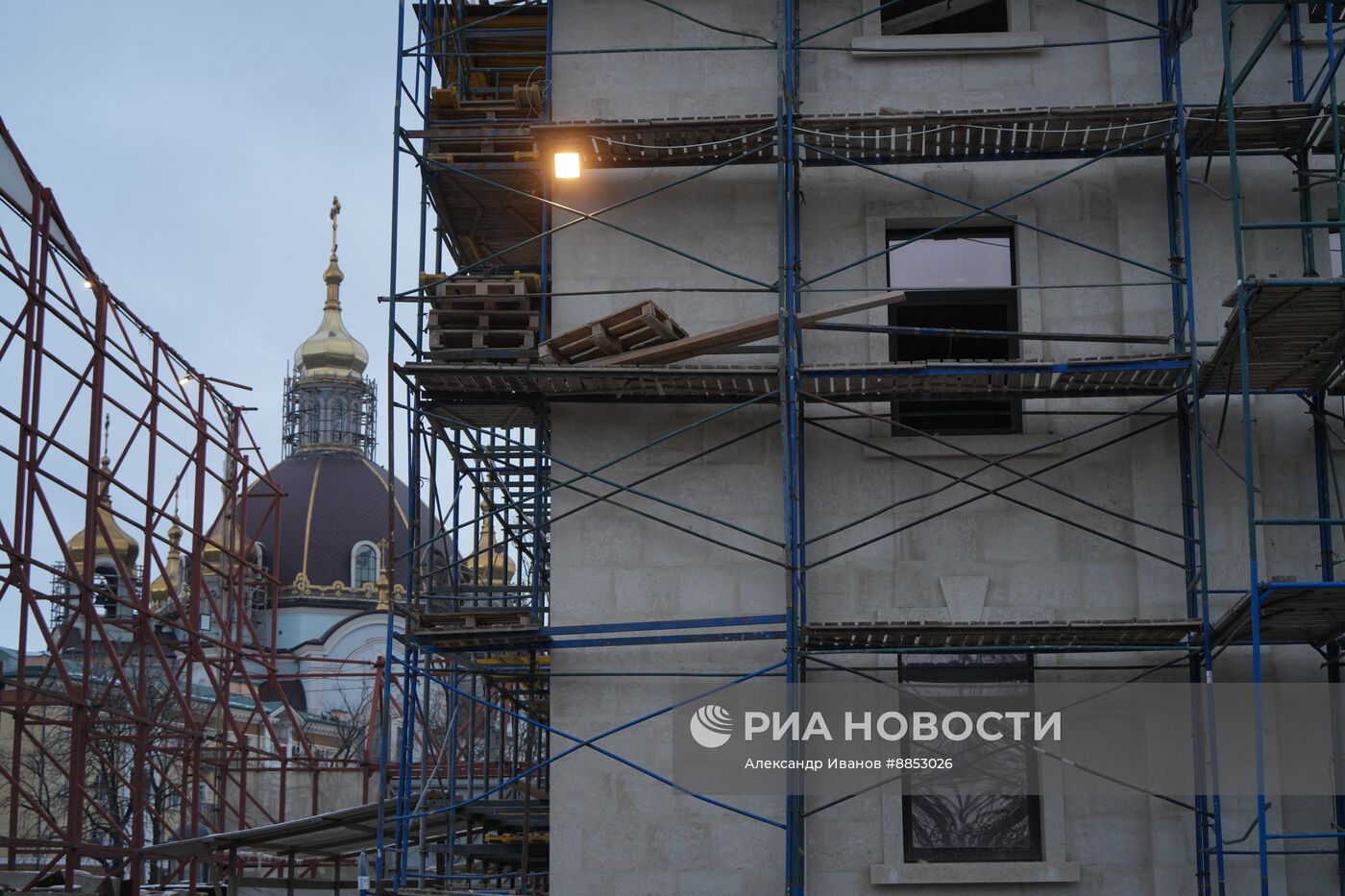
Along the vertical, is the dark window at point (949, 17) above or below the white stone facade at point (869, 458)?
above

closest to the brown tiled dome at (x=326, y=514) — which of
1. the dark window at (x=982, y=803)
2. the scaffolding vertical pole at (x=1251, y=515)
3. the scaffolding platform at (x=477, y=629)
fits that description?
the scaffolding platform at (x=477, y=629)

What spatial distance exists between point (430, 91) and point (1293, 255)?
29.6ft

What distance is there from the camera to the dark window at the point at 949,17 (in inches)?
763

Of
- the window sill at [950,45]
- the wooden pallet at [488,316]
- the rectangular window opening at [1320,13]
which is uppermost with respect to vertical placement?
the rectangular window opening at [1320,13]

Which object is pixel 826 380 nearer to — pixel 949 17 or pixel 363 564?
pixel 949 17

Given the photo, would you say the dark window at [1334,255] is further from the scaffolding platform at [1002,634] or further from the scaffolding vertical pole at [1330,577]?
the scaffolding platform at [1002,634]

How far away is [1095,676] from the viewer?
16.9 metres

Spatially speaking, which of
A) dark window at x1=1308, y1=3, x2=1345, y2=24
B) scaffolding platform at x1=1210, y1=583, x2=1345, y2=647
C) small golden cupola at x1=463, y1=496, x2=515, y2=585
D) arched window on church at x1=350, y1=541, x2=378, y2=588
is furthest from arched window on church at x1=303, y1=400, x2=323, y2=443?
scaffolding platform at x1=1210, y1=583, x2=1345, y2=647

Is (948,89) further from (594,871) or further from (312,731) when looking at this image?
(312,731)

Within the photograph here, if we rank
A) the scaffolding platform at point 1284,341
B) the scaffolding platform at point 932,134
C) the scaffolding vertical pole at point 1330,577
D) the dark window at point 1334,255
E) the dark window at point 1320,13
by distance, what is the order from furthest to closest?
the dark window at point 1320,13, the dark window at point 1334,255, the scaffolding platform at point 932,134, the scaffolding vertical pole at point 1330,577, the scaffolding platform at point 1284,341

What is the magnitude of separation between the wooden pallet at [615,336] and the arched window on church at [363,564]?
82582 millimetres

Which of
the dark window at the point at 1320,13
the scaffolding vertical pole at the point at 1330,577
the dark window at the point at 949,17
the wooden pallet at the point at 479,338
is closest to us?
the scaffolding vertical pole at the point at 1330,577

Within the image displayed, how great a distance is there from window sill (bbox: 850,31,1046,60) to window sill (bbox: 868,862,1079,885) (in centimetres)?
809

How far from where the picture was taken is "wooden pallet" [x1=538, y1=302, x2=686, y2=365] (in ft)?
55.4
